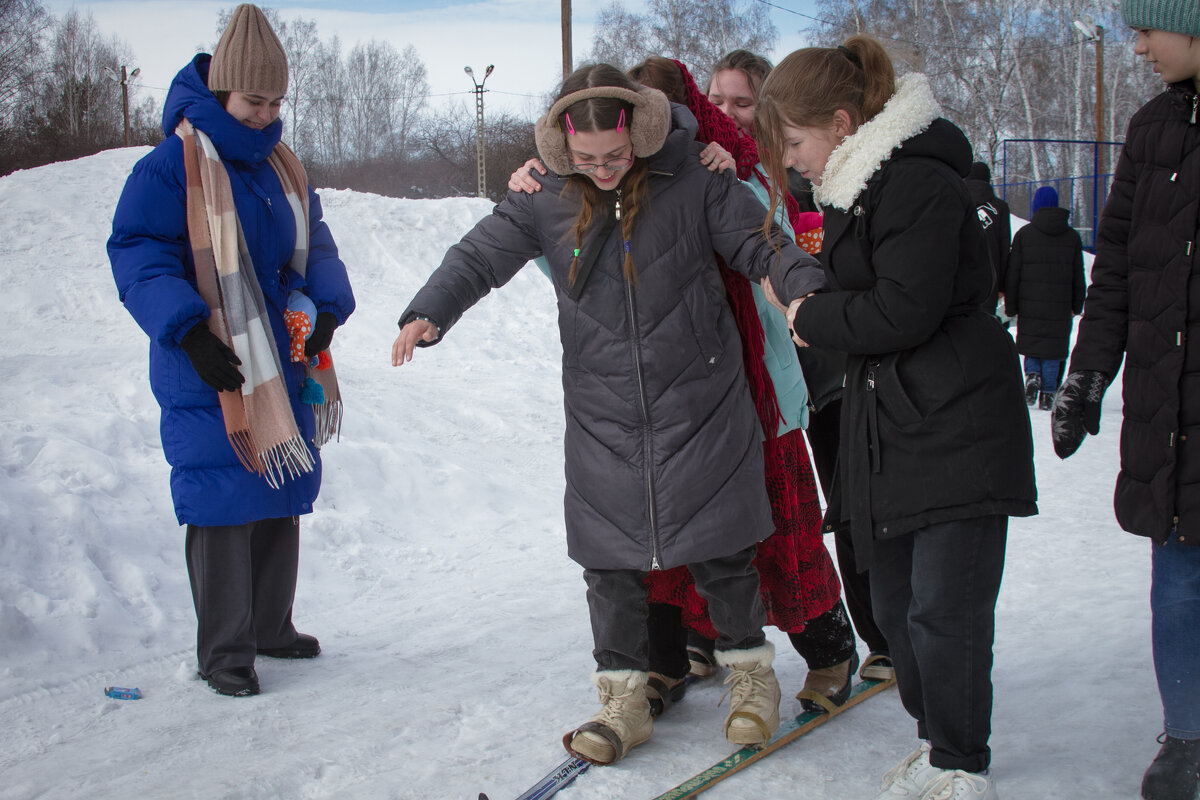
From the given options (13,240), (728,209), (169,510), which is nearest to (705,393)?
(728,209)

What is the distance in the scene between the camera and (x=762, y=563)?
2.79m

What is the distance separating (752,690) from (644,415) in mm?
Answer: 784

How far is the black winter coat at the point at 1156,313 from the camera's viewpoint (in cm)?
216

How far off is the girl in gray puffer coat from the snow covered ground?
325 mm

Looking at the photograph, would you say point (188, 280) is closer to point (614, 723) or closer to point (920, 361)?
point (614, 723)

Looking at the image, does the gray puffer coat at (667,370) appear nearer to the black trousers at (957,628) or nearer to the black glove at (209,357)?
the black trousers at (957,628)

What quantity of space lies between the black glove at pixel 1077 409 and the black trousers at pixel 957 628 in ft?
1.32

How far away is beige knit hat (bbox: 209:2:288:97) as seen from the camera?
9.77 ft

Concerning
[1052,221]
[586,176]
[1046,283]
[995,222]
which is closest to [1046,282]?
[1046,283]

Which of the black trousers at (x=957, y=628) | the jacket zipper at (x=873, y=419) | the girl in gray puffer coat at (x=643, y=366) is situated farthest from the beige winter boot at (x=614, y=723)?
the jacket zipper at (x=873, y=419)

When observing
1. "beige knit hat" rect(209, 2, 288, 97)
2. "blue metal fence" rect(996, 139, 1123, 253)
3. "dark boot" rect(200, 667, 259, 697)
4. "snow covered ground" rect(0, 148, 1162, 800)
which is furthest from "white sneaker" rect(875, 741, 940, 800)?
"blue metal fence" rect(996, 139, 1123, 253)

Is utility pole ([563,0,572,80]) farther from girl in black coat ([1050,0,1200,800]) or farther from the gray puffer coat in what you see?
girl in black coat ([1050,0,1200,800])

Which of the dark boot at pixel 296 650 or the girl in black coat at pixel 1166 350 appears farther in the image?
the dark boot at pixel 296 650

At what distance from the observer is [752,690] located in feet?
8.54
